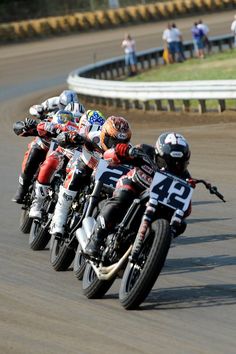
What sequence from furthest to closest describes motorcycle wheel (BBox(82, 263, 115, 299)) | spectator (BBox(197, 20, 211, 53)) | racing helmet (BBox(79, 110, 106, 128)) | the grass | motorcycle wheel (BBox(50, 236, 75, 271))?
spectator (BBox(197, 20, 211, 53)), the grass, racing helmet (BBox(79, 110, 106, 128)), motorcycle wheel (BBox(50, 236, 75, 271)), motorcycle wheel (BBox(82, 263, 115, 299))

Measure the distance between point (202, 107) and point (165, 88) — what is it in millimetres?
1323

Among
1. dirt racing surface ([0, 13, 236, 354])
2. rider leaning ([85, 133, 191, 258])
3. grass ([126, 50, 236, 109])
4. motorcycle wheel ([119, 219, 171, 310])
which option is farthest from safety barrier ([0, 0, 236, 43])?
motorcycle wheel ([119, 219, 171, 310])

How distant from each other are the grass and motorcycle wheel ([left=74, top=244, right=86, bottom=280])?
55.0ft

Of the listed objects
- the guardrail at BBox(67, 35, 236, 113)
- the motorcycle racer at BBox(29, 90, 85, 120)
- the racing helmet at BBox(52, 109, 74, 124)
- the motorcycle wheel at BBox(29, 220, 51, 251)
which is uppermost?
the racing helmet at BBox(52, 109, 74, 124)

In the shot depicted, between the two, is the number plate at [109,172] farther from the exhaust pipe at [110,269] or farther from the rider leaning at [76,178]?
the exhaust pipe at [110,269]

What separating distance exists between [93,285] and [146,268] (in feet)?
3.41

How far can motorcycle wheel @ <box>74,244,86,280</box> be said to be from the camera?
9133 mm

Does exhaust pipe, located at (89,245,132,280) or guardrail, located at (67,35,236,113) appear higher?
exhaust pipe, located at (89,245,132,280)

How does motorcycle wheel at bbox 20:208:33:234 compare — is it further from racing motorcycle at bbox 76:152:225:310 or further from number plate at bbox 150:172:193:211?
number plate at bbox 150:172:193:211

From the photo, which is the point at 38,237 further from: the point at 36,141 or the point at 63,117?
the point at 36,141

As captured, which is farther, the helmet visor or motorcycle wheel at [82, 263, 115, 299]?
the helmet visor

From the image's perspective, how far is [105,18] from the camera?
2235 inches

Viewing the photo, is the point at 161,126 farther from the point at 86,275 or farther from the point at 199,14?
the point at 199,14

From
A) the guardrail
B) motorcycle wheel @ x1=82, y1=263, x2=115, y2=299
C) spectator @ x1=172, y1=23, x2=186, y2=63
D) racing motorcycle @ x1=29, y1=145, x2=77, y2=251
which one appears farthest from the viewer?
spectator @ x1=172, y1=23, x2=186, y2=63
